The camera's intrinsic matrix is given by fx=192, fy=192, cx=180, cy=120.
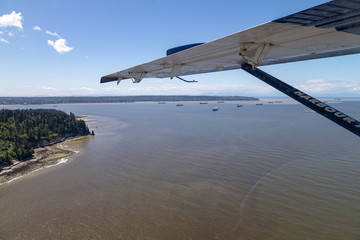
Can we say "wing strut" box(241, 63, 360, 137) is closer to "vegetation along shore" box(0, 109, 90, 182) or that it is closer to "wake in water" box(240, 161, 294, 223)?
"wake in water" box(240, 161, 294, 223)

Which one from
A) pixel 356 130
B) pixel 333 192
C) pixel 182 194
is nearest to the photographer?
pixel 356 130

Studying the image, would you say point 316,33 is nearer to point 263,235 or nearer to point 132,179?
point 263,235

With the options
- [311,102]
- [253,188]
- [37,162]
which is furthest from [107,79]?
[37,162]

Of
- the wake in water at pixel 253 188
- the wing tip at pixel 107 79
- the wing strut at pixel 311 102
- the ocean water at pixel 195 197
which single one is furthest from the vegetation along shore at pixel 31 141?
the wing strut at pixel 311 102

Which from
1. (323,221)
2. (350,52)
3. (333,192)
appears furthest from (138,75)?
(333,192)

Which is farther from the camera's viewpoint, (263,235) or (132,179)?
(132,179)

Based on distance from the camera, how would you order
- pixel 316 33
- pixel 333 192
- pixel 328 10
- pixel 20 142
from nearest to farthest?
pixel 328 10
pixel 316 33
pixel 333 192
pixel 20 142

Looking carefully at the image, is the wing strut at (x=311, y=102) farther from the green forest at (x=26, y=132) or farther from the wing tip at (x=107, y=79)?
the green forest at (x=26, y=132)
